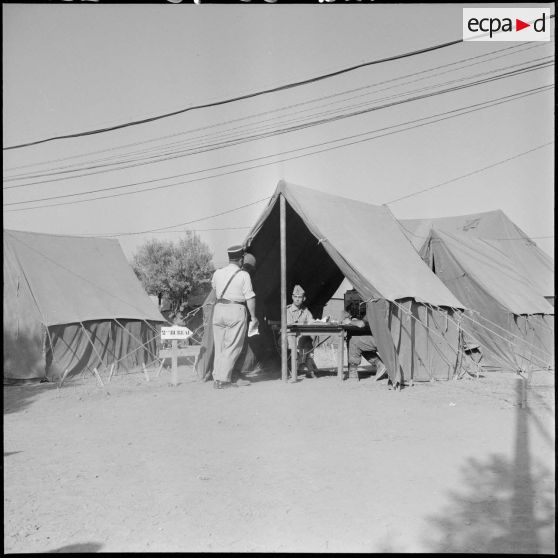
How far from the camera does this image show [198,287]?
3531cm

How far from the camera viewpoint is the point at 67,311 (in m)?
11.5

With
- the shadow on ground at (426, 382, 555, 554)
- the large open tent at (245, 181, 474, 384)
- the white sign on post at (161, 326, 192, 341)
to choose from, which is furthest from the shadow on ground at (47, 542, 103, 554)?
the large open tent at (245, 181, 474, 384)

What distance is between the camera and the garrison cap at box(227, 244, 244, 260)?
8.93m

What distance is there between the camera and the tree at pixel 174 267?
113 feet

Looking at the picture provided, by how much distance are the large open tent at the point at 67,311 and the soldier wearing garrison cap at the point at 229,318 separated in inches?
111

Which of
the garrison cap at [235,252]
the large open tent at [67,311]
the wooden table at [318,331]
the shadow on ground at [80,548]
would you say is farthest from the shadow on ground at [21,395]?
the shadow on ground at [80,548]

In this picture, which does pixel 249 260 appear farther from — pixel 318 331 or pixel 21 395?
pixel 21 395

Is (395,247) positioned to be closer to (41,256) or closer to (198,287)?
(41,256)

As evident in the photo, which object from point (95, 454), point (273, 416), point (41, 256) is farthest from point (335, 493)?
point (41, 256)

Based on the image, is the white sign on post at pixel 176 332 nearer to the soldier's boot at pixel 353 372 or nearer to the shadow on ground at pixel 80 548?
the soldier's boot at pixel 353 372

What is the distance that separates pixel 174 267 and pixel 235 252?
2591cm

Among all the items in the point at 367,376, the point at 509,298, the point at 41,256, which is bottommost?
the point at 367,376

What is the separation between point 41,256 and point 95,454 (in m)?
8.27

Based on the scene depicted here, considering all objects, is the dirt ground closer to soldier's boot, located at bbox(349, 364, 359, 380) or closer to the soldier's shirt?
soldier's boot, located at bbox(349, 364, 359, 380)
